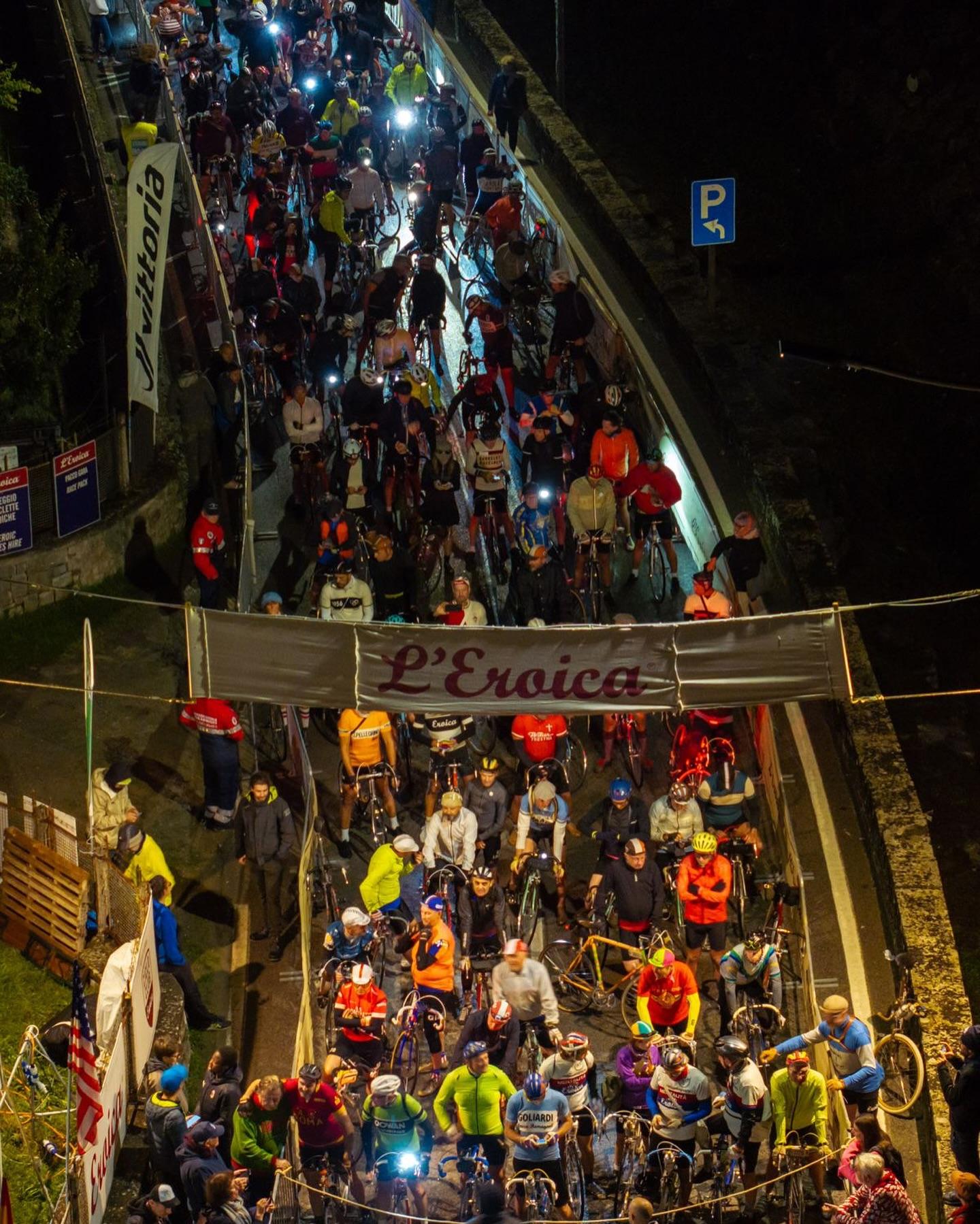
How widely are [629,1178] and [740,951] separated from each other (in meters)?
2.17

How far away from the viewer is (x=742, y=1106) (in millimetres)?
14312

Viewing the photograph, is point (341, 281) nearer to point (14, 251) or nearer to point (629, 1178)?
point (14, 251)

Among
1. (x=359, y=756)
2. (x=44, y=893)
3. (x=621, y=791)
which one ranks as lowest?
(x=44, y=893)

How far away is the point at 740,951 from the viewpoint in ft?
51.6

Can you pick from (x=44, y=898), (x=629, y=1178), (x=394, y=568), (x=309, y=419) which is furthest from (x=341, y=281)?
(x=629, y=1178)

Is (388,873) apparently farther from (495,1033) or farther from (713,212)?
(713,212)

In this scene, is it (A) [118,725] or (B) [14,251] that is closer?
(A) [118,725]

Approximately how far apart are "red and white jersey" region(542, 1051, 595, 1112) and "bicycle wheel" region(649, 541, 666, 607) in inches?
280

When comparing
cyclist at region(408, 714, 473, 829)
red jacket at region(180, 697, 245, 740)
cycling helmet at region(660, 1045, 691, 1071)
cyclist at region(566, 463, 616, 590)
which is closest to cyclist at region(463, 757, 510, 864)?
cyclist at region(408, 714, 473, 829)

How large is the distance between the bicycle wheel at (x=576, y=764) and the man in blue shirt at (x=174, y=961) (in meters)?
4.09

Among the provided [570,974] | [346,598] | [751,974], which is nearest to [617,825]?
[570,974]

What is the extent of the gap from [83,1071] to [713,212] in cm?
1408

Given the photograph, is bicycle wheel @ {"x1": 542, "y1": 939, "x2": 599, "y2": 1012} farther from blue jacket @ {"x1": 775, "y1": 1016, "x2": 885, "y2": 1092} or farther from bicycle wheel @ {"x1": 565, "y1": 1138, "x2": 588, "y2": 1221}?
blue jacket @ {"x1": 775, "y1": 1016, "x2": 885, "y2": 1092}

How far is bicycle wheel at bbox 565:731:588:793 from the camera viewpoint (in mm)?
18891
